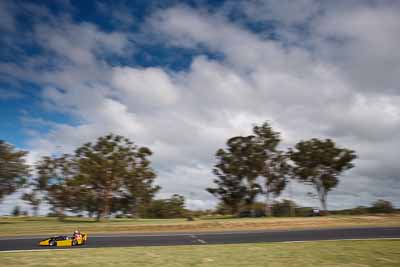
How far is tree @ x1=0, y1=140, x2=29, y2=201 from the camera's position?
179ft

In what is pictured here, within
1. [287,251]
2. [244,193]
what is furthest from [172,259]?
[244,193]

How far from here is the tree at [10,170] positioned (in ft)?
179

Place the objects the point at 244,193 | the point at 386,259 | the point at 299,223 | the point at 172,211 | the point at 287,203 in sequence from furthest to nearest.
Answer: the point at 172,211 < the point at 287,203 < the point at 244,193 < the point at 299,223 < the point at 386,259

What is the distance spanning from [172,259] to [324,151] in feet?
167

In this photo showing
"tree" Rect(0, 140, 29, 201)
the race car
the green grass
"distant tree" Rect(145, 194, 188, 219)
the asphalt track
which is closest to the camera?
the green grass

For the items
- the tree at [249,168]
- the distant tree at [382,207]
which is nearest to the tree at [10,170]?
the tree at [249,168]

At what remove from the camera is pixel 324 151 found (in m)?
59.2

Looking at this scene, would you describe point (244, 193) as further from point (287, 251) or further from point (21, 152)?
point (287, 251)

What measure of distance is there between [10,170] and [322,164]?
51962 millimetres

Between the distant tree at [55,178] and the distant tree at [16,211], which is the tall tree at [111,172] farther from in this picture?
the distant tree at [16,211]

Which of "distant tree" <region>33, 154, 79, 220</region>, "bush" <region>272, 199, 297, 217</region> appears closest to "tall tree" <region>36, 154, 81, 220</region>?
"distant tree" <region>33, 154, 79, 220</region>

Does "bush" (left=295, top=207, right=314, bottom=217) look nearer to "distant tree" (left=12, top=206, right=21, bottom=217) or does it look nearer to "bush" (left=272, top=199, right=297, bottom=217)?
"bush" (left=272, top=199, right=297, bottom=217)

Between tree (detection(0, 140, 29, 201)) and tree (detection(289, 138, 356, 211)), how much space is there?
46442 mm

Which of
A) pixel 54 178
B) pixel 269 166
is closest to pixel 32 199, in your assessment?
pixel 54 178
